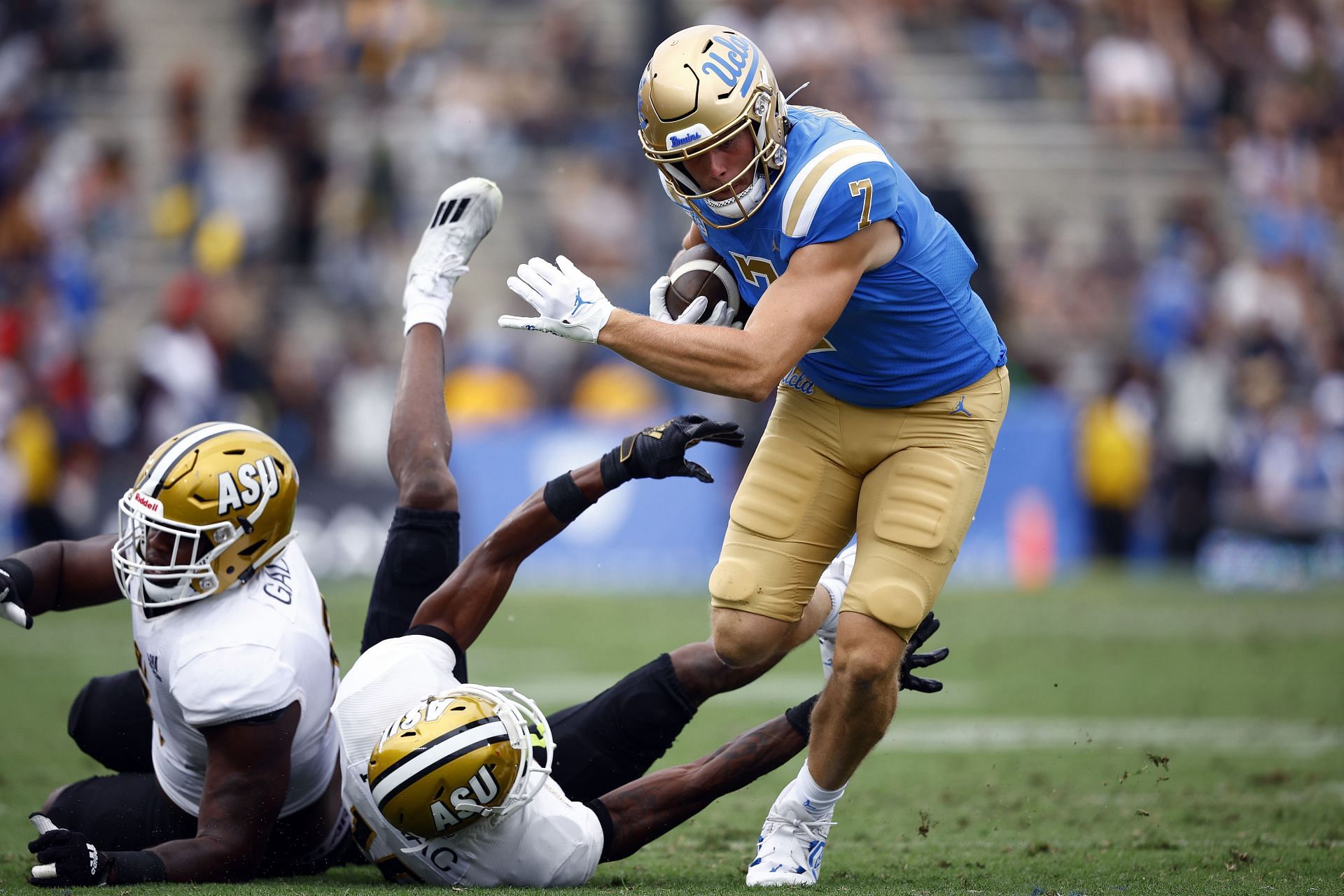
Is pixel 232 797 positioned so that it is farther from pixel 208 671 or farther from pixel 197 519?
pixel 197 519

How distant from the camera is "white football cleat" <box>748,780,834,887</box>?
391cm

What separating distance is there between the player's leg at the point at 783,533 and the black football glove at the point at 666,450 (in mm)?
170

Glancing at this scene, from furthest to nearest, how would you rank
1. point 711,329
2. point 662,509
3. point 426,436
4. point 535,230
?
point 535,230
point 662,509
point 426,436
point 711,329

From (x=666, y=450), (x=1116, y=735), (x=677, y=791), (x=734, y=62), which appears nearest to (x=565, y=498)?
(x=666, y=450)

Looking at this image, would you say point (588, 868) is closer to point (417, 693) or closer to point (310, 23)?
point (417, 693)

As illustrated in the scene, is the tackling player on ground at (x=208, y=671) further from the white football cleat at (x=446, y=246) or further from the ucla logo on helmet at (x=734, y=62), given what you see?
the ucla logo on helmet at (x=734, y=62)

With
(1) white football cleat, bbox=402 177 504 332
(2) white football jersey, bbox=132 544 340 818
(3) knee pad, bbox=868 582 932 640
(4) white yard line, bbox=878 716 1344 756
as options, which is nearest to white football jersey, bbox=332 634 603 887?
(2) white football jersey, bbox=132 544 340 818

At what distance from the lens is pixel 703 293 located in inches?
169

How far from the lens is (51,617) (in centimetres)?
938

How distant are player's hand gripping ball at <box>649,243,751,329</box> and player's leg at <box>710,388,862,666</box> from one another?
323mm

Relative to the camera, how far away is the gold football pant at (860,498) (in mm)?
3982

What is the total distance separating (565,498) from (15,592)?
137 centimetres

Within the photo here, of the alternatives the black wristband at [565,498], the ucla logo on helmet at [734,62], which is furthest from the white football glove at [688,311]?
the ucla logo on helmet at [734,62]

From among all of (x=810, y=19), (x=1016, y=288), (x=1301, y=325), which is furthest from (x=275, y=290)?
(x=1301, y=325)
